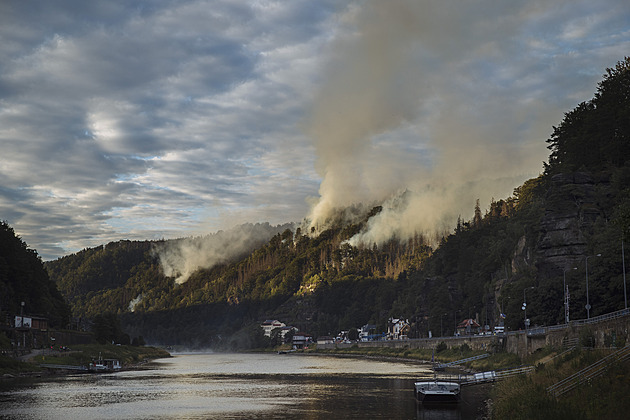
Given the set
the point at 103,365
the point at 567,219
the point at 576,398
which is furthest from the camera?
the point at 103,365

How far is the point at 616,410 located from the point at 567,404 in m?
5.69

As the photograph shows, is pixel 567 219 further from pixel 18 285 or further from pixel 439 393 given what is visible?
pixel 18 285

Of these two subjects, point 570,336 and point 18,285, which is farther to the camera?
point 18,285

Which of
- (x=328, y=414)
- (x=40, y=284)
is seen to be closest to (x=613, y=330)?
(x=328, y=414)

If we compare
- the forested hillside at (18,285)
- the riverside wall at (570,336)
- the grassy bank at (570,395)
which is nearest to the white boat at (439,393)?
the grassy bank at (570,395)

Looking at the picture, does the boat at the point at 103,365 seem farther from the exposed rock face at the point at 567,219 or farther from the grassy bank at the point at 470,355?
the exposed rock face at the point at 567,219

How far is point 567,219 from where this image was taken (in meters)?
134

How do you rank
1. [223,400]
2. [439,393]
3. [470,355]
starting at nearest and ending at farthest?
1. [439,393]
2. [223,400]
3. [470,355]

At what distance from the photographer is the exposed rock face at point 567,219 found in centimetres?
13075

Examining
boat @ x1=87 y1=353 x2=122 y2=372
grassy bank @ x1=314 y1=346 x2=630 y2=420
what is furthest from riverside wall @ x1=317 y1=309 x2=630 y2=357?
boat @ x1=87 y1=353 x2=122 y2=372

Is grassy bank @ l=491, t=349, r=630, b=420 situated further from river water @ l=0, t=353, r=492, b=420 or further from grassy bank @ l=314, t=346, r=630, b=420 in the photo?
river water @ l=0, t=353, r=492, b=420

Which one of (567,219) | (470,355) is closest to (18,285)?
(470,355)

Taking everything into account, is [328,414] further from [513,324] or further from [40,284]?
[40,284]

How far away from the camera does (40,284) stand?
198m
